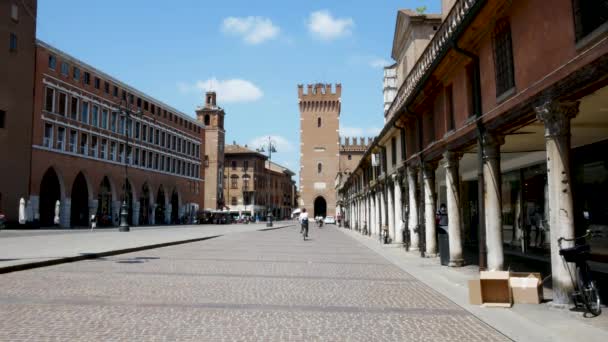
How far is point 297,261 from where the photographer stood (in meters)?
16.2

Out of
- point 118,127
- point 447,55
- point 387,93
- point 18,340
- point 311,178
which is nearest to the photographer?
point 18,340

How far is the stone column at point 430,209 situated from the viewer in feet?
55.4

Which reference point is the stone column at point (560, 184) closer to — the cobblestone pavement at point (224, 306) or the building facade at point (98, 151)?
the cobblestone pavement at point (224, 306)

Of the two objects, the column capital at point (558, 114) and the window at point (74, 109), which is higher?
the window at point (74, 109)

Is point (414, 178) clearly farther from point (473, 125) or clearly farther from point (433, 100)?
point (473, 125)

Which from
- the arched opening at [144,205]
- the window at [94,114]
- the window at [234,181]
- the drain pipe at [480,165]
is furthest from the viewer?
the window at [234,181]

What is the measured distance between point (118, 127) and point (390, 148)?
4219 cm

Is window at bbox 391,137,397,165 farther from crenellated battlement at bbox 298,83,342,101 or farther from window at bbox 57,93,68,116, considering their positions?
crenellated battlement at bbox 298,83,342,101

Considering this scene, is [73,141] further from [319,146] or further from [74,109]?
[319,146]

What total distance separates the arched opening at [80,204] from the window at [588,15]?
54.2 meters

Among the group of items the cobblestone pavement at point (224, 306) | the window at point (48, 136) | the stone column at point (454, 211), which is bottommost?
the cobblestone pavement at point (224, 306)

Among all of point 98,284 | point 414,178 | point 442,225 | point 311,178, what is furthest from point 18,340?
point 311,178

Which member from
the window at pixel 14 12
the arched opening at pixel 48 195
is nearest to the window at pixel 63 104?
the arched opening at pixel 48 195

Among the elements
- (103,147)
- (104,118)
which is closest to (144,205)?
(103,147)
